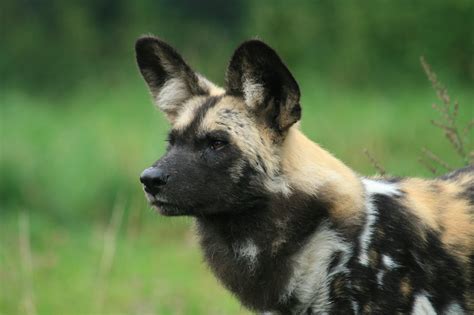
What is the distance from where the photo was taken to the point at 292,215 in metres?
3.52

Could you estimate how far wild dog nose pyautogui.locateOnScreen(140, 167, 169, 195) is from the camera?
Result: 136 inches

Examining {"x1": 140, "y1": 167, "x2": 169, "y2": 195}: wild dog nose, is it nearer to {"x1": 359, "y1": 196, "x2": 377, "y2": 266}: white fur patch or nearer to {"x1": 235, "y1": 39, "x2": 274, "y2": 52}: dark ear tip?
{"x1": 235, "y1": 39, "x2": 274, "y2": 52}: dark ear tip

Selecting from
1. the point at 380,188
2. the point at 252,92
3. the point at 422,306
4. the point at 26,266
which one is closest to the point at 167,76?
the point at 252,92

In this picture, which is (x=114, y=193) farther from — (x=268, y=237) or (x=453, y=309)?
A: (x=453, y=309)

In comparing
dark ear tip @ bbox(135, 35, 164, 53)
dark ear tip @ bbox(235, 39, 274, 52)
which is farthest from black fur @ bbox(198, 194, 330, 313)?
dark ear tip @ bbox(135, 35, 164, 53)

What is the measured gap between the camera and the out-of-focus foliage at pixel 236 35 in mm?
12031

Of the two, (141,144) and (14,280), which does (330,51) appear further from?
(14,280)

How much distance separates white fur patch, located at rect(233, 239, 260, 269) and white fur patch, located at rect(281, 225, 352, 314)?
0.52 ft

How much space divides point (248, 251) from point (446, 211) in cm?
77

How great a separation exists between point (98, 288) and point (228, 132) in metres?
2.83

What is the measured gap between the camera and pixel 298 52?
13641 mm

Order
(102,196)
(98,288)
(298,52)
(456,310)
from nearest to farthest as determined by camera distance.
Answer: (456,310) < (98,288) < (102,196) < (298,52)

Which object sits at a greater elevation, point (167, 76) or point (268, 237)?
point (167, 76)

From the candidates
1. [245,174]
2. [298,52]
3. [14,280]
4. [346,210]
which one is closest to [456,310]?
[346,210]
